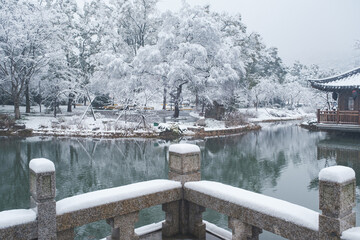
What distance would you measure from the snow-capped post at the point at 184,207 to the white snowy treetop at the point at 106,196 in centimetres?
27

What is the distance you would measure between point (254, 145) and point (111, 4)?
23635 mm

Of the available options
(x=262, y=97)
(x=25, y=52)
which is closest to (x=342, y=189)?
(x=25, y=52)

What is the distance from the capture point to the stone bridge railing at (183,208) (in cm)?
263

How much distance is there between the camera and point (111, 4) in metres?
33.1

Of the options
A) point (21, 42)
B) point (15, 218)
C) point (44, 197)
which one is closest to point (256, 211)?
point (44, 197)

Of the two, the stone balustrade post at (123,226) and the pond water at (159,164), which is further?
the pond water at (159,164)

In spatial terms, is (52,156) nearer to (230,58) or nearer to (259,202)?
(259,202)

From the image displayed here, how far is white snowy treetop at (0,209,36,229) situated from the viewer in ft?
9.16

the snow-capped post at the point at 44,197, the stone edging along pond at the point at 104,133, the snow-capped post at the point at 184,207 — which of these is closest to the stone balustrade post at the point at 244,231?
the snow-capped post at the point at 184,207

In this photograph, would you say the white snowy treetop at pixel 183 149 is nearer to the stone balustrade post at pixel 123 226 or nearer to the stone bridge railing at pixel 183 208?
the stone bridge railing at pixel 183 208

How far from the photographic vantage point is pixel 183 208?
4.19 m

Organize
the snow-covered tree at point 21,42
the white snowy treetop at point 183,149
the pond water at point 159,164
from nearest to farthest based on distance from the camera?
the white snowy treetop at point 183,149, the pond water at point 159,164, the snow-covered tree at point 21,42

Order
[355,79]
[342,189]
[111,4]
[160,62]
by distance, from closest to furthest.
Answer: [342,189]
[355,79]
[160,62]
[111,4]

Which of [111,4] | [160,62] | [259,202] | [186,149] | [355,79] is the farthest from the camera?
[111,4]
